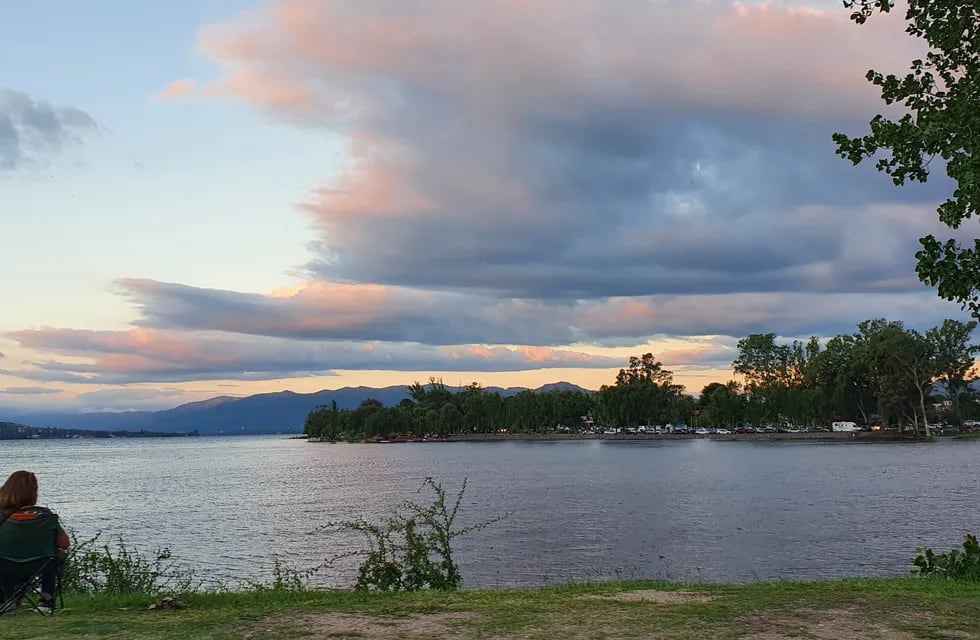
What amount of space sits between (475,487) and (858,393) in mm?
132250

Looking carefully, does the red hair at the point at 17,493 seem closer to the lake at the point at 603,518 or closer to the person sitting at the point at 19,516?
the person sitting at the point at 19,516

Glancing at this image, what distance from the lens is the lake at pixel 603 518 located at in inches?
1139

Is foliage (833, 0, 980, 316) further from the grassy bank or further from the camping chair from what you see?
the camping chair

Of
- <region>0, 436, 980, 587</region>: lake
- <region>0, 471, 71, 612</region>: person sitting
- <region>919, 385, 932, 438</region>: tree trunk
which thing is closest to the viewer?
<region>0, 471, 71, 612</region>: person sitting

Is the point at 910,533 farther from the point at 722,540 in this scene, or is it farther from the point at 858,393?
the point at 858,393

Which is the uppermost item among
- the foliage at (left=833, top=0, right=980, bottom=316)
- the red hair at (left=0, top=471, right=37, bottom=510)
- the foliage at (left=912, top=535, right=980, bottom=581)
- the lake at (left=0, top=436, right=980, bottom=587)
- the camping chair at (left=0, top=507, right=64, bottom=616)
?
the foliage at (left=833, top=0, right=980, bottom=316)

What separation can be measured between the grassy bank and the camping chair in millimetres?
362

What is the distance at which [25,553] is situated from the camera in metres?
11.3

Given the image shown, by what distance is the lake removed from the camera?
2894 cm

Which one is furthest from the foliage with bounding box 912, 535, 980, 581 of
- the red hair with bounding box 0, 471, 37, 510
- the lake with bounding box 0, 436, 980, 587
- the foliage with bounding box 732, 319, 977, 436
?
the foliage with bounding box 732, 319, 977, 436

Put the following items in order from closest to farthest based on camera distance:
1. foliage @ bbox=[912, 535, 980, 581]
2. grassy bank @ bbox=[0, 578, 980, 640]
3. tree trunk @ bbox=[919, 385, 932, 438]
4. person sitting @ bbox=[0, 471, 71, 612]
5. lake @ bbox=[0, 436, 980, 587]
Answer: grassy bank @ bbox=[0, 578, 980, 640], person sitting @ bbox=[0, 471, 71, 612], foliage @ bbox=[912, 535, 980, 581], lake @ bbox=[0, 436, 980, 587], tree trunk @ bbox=[919, 385, 932, 438]

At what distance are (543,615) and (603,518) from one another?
32944 mm

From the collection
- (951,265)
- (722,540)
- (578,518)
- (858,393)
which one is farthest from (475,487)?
(858,393)

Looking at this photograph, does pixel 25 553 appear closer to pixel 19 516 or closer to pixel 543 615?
pixel 19 516
